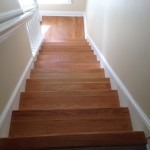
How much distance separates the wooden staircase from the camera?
139 centimetres

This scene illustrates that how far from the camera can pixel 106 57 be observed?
298 centimetres

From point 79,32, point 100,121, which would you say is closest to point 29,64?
point 100,121

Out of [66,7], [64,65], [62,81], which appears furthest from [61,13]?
[62,81]

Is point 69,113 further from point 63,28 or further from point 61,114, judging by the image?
point 63,28

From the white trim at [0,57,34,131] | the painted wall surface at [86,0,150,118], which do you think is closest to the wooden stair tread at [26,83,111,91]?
the white trim at [0,57,34,131]

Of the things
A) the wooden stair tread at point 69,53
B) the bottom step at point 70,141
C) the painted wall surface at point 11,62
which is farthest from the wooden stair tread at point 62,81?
the bottom step at point 70,141

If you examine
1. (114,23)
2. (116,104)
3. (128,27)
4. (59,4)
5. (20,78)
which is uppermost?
(59,4)

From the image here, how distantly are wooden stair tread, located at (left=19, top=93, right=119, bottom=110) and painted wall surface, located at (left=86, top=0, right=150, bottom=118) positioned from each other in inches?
13.1

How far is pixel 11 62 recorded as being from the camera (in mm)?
1994

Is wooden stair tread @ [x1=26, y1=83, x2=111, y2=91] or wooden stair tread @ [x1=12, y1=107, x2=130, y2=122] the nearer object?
wooden stair tread @ [x1=12, y1=107, x2=130, y2=122]

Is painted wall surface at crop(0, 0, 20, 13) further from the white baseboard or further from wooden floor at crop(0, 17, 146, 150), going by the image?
the white baseboard

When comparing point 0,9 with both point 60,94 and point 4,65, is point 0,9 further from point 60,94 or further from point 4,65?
point 60,94

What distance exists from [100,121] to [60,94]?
0.62 meters

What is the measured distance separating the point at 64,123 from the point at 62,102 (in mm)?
404
